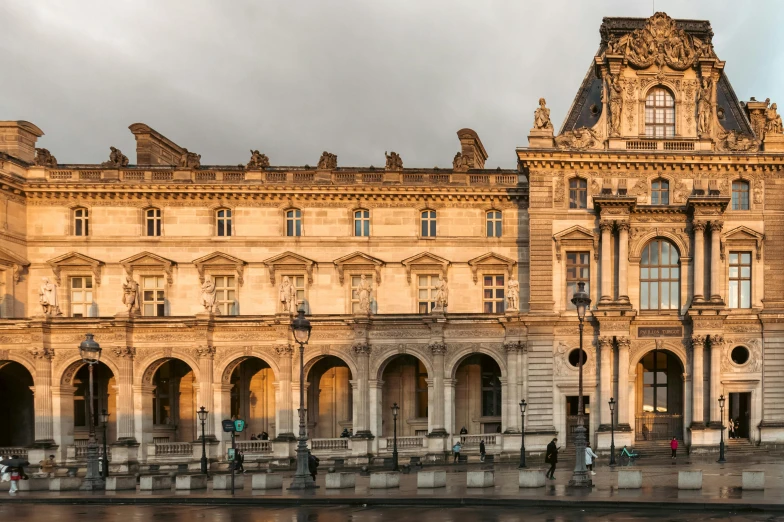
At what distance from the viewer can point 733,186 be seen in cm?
5659

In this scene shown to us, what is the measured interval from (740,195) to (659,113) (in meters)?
6.88

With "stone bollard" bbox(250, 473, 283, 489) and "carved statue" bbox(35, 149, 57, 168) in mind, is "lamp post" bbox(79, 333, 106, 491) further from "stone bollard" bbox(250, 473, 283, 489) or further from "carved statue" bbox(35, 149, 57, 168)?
"carved statue" bbox(35, 149, 57, 168)

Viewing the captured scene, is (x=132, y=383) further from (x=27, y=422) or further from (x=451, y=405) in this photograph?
(x=451, y=405)

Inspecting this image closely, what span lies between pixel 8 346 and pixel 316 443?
62.6ft

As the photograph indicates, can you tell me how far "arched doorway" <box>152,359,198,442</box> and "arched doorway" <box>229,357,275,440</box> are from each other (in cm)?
Result: 272

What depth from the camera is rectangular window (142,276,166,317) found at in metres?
59.9

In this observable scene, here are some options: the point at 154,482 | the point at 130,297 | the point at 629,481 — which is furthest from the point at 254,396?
the point at 629,481

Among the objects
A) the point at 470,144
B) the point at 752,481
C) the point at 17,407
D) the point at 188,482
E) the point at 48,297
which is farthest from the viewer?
the point at 470,144

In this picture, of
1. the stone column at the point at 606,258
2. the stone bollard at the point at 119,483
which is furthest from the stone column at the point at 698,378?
the stone bollard at the point at 119,483

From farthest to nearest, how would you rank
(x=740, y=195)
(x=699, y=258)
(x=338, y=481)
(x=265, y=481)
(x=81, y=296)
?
(x=81, y=296), (x=740, y=195), (x=699, y=258), (x=265, y=481), (x=338, y=481)

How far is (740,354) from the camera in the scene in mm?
56062

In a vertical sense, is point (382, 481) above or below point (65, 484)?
above

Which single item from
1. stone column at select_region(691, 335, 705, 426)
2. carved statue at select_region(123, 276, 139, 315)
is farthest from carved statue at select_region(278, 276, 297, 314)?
stone column at select_region(691, 335, 705, 426)

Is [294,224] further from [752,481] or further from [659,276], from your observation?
[752,481]
